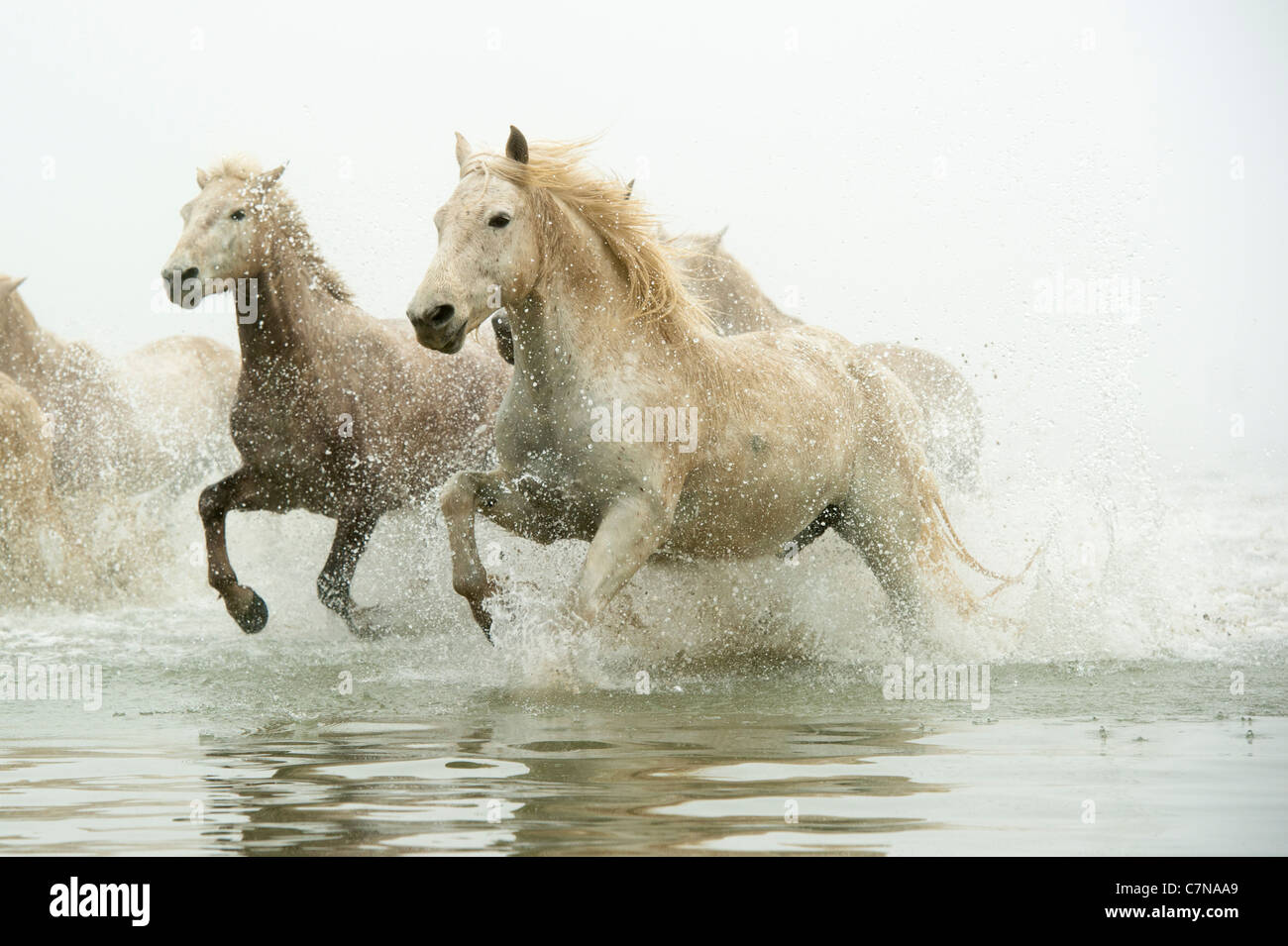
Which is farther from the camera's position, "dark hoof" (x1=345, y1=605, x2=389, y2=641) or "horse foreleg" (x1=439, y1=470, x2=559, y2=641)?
"dark hoof" (x1=345, y1=605, x2=389, y2=641)

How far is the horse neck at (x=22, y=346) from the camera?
11773 millimetres

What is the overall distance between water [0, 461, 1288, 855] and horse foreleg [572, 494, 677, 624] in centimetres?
17

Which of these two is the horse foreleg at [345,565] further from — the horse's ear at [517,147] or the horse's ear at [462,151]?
the horse's ear at [517,147]

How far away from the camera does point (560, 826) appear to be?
12.8 feet

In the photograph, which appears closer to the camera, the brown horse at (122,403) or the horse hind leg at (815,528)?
the horse hind leg at (815,528)

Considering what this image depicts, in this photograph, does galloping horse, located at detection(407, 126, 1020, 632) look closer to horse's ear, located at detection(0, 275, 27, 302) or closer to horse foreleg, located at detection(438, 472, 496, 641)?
horse foreleg, located at detection(438, 472, 496, 641)

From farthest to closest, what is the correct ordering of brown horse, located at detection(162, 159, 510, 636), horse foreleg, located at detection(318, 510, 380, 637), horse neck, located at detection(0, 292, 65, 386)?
horse neck, located at detection(0, 292, 65, 386) → horse foreleg, located at detection(318, 510, 380, 637) → brown horse, located at detection(162, 159, 510, 636)

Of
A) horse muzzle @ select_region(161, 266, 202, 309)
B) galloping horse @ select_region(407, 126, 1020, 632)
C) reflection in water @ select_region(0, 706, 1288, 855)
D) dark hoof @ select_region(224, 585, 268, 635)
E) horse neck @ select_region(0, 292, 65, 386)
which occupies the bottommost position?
reflection in water @ select_region(0, 706, 1288, 855)

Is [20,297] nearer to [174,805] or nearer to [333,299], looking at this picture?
[333,299]

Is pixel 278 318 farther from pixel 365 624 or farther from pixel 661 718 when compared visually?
pixel 661 718

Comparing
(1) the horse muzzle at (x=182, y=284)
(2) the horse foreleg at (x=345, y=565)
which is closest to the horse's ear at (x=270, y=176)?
(1) the horse muzzle at (x=182, y=284)

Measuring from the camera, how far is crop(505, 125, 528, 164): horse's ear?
20.7ft

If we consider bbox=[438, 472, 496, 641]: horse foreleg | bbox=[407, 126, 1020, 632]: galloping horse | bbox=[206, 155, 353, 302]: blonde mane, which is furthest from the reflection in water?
bbox=[206, 155, 353, 302]: blonde mane

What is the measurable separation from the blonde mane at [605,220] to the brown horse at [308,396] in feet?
6.58
